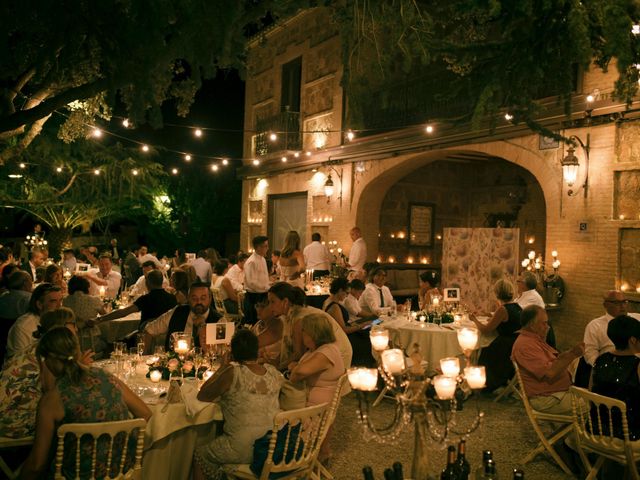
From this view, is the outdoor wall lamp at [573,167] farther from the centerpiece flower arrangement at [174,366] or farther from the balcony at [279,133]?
the balcony at [279,133]

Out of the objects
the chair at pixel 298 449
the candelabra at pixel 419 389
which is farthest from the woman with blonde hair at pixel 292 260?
the candelabra at pixel 419 389

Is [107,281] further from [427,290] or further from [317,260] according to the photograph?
[427,290]

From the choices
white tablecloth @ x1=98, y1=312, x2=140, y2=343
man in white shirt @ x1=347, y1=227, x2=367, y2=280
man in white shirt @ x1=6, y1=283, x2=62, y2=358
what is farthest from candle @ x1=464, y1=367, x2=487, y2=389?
man in white shirt @ x1=347, y1=227, x2=367, y2=280

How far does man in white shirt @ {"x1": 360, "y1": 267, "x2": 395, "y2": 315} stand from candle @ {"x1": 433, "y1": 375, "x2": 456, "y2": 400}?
501cm

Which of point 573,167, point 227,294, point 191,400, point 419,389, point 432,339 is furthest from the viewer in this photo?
point 227,294

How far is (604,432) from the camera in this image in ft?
13.1

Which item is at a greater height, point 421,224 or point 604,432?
point 421,224

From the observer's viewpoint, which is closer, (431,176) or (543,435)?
(543,435)

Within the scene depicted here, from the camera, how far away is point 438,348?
21.7ft

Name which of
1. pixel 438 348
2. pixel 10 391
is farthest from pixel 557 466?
pixel 10 391

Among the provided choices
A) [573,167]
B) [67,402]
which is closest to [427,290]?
[573,167]

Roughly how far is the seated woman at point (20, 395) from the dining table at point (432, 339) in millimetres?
3867

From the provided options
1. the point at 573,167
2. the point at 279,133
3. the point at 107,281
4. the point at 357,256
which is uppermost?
the point at 279,133

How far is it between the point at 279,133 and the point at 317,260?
487cm
